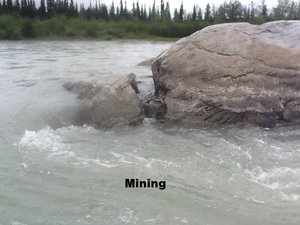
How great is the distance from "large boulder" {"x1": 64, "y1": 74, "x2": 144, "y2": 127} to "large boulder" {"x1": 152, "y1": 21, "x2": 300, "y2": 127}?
2.28ft

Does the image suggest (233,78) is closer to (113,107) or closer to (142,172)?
(113,107)

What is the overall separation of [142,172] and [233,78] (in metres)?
3.60

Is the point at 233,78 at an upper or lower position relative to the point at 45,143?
upper

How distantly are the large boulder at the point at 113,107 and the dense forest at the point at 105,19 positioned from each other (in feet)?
132

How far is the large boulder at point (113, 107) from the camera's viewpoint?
350 inches

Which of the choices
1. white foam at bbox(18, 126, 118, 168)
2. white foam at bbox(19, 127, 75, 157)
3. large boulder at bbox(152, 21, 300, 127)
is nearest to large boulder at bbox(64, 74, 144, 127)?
white foam at bbox(18, 126, 118, 168)

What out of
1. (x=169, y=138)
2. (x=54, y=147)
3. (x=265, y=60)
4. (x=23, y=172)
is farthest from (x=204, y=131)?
(x=23, y=172)

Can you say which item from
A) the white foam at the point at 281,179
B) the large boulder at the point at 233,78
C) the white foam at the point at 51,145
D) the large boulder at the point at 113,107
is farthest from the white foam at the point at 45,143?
the white foam at the point at 281,179

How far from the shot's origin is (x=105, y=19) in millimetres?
79688

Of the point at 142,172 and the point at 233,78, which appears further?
the point at 233,78

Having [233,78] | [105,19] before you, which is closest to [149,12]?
[105,19]

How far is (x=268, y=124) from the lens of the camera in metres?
8.67

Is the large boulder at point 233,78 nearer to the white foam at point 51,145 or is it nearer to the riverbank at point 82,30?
the white foam at point 51,145

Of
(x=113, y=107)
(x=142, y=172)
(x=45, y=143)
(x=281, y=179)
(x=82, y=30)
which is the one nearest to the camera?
(x=281, y=179)
